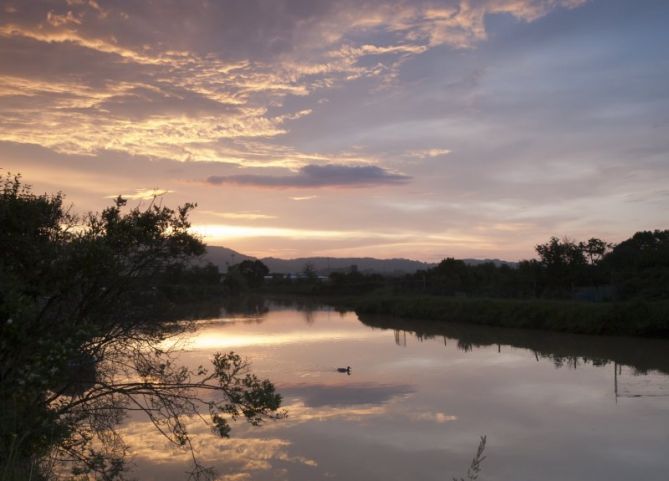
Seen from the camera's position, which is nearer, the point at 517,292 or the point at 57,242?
the point at 57,242

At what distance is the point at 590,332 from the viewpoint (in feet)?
78.3

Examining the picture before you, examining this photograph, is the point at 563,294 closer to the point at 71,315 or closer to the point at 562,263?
the point at 562,263

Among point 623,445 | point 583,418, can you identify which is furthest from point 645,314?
point 623,445

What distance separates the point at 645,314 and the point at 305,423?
16358 mm

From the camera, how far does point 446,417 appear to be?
1181cm

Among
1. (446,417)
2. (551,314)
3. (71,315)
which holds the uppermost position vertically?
(71,315)

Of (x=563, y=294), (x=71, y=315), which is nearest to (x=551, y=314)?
(x=563, y=294)

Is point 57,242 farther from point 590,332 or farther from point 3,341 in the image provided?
point 590,332

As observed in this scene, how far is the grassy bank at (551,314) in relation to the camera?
22.5 m

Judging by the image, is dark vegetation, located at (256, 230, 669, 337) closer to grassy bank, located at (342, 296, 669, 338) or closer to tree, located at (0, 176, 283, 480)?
grassy bank, located at (342, 296, 669, 338)

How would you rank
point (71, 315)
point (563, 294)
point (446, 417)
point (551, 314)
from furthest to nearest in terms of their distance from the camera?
point (563, 294) < point (551, 314) < point (446, 417) < point (71, 315)

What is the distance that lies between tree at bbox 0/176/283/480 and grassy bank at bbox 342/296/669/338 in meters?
20.0

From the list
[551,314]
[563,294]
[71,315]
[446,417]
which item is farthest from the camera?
[563,294]

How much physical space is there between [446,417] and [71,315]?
8087 mm
